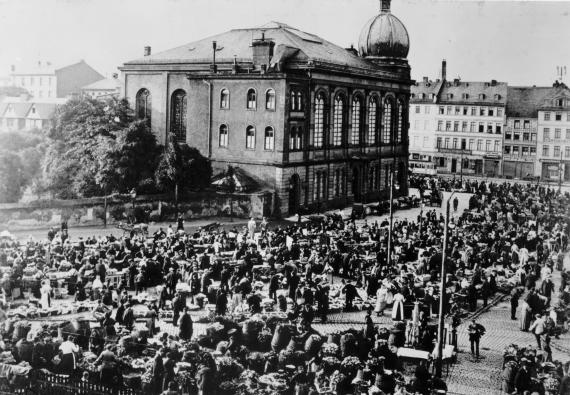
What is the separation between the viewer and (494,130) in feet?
307

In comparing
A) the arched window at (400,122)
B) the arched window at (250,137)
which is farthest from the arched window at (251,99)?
the arched window at (400,122)

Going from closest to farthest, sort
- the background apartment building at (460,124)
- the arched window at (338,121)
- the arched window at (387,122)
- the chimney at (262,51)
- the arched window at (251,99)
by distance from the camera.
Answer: the arched window at (251,99)
the chimney at (262,51)
the arched window at (338,121)
the arched window at (387,122)
the background apartment building at (460,124)

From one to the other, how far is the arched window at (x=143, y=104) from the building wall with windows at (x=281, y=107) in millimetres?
99

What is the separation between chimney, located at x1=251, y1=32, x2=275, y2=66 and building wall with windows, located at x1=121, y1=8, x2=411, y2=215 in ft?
0.28

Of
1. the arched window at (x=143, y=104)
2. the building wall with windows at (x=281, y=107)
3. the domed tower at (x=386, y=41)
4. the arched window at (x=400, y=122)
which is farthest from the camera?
the arched window at (x=400, y=122)

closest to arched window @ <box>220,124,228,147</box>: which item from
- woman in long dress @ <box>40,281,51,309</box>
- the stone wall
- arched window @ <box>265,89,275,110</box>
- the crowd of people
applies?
arched window @ <box>265,89,275,110</box>

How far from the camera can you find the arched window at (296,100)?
54.1 m

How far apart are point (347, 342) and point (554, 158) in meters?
70.0

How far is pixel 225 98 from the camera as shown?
55.6 m

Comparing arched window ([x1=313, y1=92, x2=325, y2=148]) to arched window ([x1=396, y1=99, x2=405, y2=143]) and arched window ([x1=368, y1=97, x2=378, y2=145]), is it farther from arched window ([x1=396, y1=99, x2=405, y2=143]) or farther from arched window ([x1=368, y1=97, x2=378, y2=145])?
arched window ([x1=396, y1=99, x2=405, y2=143])

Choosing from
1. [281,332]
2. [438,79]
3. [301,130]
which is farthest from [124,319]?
[438,79]

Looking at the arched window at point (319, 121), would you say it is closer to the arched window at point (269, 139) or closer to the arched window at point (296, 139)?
the arched window at point (296, 139)

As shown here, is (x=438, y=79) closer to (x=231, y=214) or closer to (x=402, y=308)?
(x=231, y=214)

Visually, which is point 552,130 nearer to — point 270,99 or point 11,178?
point 270,99
